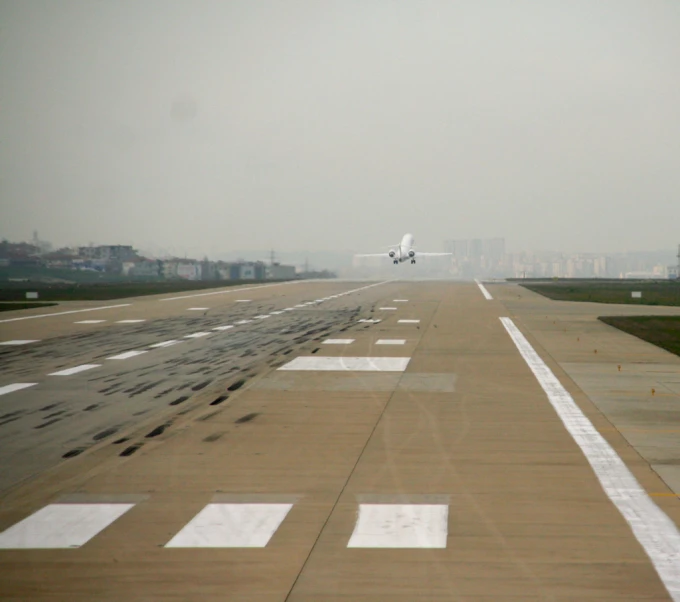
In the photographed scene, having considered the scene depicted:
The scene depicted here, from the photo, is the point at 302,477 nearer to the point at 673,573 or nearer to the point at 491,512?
the point at 491,512

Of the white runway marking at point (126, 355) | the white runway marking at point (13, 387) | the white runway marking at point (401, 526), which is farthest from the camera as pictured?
the white runway marking at point (126, 355)

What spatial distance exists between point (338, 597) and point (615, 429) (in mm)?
8019

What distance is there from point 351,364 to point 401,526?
1412 centimetres

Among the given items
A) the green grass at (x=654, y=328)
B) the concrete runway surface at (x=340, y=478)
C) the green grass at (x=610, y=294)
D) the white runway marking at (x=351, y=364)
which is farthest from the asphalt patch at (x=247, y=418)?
the green grass at (x=610, y=294)

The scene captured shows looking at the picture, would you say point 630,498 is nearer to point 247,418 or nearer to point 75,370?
point 247,418

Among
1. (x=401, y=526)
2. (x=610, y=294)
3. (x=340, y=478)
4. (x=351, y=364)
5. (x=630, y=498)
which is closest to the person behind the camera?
(x=401, y=526)

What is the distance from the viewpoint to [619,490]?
9.71 metres

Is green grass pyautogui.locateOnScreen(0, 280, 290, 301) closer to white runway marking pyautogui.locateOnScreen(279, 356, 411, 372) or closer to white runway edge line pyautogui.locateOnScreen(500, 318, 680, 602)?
white runway marking pyautogui.locateOnScreen(279, 356, 411, 372)

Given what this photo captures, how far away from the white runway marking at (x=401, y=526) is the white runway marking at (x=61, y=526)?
2240mm

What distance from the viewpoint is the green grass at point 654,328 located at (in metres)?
28.5

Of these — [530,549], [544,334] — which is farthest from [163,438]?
[544,334]

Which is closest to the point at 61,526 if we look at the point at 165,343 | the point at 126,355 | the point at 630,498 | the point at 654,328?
the point at 630,498

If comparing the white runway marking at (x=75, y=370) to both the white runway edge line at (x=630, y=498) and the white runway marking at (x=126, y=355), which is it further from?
the white runway edge line at (x=630, y=498)

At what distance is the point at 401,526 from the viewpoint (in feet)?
27.3
